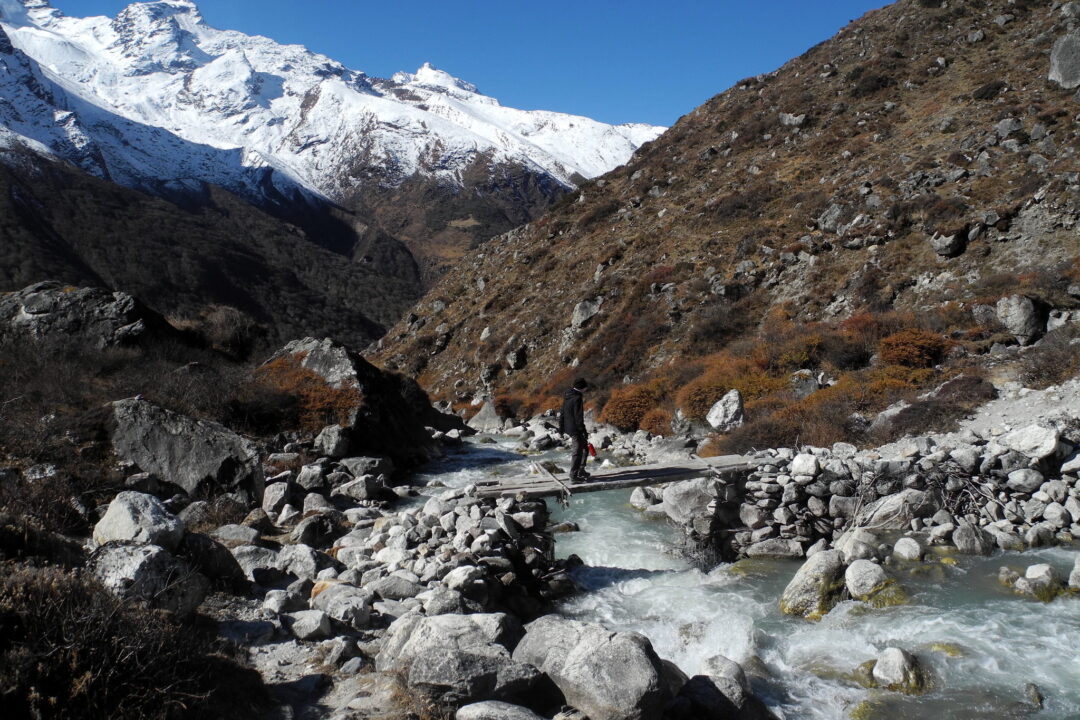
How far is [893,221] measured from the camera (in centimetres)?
2620

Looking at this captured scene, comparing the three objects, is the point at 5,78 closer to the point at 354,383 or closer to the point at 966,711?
the point at 354,383

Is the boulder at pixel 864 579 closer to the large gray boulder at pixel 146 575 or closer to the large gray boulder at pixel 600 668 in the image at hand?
the large gray boulder at pixel 600 668

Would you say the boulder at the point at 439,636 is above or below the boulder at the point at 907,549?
below

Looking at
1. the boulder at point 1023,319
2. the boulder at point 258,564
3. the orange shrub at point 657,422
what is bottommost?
the boulder at point 258,564

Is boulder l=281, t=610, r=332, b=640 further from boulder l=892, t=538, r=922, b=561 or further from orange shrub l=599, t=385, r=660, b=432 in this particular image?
orange shrub l=599, t=385, r=660, b=432

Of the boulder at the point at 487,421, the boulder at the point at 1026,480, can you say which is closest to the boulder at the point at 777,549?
the boulder at the point at 1026,480

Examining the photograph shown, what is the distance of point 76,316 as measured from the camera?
1872 centimetres

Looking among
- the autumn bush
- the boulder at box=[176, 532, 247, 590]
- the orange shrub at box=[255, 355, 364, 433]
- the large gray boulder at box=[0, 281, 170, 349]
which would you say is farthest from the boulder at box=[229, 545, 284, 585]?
the autumn bush

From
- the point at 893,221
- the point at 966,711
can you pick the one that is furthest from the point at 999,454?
the point at 893,221

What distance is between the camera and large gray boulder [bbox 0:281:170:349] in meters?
18.2

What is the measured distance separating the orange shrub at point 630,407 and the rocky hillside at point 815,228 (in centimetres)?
101

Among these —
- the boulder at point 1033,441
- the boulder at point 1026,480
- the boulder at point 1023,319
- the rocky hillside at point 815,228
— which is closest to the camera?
the boulder at point 1026,480

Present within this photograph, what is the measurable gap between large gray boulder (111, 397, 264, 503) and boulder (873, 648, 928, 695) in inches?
452

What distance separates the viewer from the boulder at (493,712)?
4605 mm
